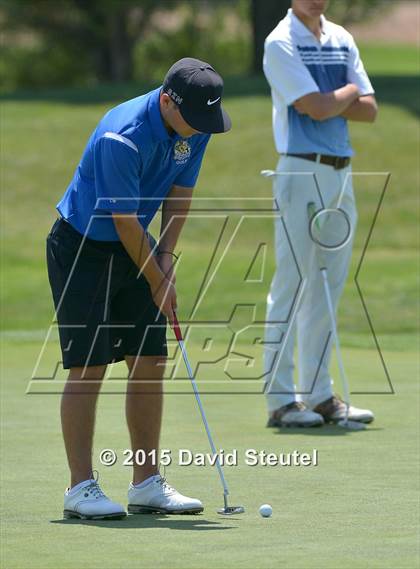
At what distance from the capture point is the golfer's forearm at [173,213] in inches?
253

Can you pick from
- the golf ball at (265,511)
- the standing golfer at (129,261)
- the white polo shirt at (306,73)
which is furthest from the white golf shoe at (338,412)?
the golf ball at (265,511)

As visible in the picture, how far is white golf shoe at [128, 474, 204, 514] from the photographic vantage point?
6121 mm

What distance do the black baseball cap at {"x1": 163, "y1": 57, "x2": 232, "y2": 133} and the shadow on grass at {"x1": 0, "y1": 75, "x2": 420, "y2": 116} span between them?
696 inches

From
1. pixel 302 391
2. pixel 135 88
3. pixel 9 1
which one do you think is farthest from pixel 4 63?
Result: pixel 302 391

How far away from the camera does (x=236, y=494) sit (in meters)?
6.49

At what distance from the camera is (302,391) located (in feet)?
28.7

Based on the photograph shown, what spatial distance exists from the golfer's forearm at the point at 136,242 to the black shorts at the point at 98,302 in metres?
0.15

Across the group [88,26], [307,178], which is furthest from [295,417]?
[88,26]

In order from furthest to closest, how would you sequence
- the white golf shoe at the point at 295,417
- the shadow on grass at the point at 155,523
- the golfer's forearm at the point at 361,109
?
the golfer's forearm at the point at 361,109 < the white golf shoe at the point at 295,417 < the shadow on grass at the point at 155,523

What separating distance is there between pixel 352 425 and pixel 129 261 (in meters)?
2.49

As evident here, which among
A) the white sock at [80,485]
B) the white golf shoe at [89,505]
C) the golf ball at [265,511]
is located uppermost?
the white sock at [80,485]

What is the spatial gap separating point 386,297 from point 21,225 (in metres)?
6.14

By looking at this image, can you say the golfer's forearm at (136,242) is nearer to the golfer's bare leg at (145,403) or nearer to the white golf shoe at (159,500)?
the golfer's bare leg at (145,403)

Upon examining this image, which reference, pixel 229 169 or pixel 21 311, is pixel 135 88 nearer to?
pixel 229 169
